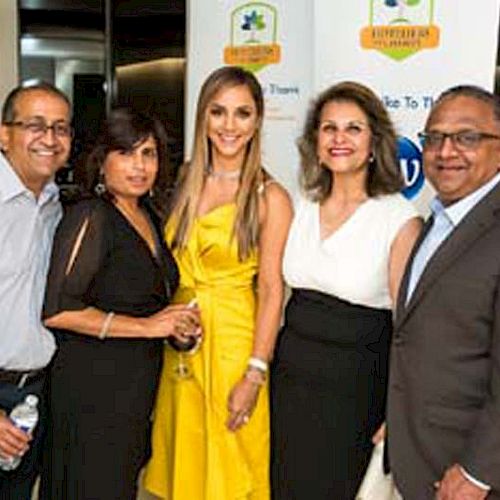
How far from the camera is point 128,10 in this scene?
19.8ft

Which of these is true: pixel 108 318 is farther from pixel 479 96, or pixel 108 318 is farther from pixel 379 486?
pixel 479 96

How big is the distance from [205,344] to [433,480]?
845 mm

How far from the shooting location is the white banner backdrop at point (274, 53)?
14.0ft

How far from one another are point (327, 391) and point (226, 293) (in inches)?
16.7

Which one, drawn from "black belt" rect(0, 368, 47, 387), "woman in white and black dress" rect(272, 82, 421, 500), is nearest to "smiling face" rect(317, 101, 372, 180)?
"woman in white and black dress" rect(272, 82, 421, 500)

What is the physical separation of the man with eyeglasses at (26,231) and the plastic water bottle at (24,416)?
0.02 meters

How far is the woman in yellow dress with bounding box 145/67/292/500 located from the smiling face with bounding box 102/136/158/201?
185 mm

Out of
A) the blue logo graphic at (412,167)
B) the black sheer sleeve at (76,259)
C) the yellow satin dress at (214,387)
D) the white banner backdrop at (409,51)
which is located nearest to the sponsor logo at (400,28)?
the white banner backdrop at (409,51)

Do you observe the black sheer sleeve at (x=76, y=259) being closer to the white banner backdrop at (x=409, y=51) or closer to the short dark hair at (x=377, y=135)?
the short dark hair at (x=377, y=135)

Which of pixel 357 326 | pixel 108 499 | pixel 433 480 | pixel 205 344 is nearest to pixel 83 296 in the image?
pixel 205 344

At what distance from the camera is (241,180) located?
2512 millimetres

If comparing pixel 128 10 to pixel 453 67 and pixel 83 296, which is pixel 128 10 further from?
pixel 83 296

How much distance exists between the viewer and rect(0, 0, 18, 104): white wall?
5602mm

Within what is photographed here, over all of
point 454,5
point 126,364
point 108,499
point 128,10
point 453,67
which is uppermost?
point 128,10
